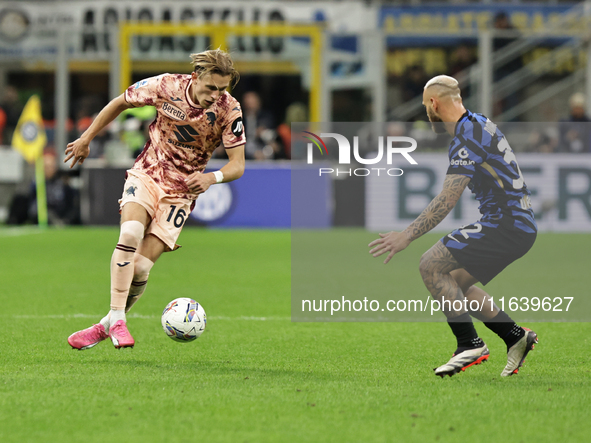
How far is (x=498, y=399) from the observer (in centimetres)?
477

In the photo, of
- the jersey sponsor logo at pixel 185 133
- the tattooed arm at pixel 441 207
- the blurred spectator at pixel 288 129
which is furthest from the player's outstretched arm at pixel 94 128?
the blurred spectator at pixel 288 129

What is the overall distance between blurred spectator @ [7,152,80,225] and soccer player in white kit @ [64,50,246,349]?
11375 mm

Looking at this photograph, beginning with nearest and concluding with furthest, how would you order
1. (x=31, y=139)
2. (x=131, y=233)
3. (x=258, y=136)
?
(x=131, y=233) < (x=258, y=136) < (x=31, y=139)

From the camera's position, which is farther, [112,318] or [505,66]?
[505,66]

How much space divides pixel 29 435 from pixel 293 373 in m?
1.83

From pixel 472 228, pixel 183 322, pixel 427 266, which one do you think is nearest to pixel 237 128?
pixel 183 322

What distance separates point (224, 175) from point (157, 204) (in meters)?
0.58

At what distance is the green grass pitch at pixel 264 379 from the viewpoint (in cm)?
416

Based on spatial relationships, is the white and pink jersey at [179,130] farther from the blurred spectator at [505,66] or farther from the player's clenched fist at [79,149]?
the blurred spectator at [505,66]

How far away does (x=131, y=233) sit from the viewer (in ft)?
19.6

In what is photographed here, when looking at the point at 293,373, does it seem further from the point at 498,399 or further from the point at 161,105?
the point at 161,105

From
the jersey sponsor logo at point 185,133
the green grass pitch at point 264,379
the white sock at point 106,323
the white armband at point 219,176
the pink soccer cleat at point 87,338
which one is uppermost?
the jersey sponsor logo at point 185,133

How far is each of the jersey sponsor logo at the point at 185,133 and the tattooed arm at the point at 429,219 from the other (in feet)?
5.00

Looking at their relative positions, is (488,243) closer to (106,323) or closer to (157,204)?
(157,204)
